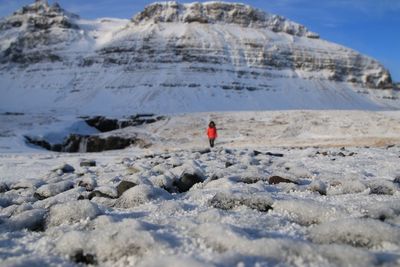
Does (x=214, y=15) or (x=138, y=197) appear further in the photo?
(x=214, y=15)

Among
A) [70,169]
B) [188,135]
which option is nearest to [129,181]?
[70,169]

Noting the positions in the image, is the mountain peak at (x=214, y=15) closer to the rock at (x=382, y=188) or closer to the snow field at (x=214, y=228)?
Result: the rock at (x=382, y=188)

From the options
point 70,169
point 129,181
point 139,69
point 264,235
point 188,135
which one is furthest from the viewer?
point 139,69

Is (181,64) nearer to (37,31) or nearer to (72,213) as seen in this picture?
(37,31)

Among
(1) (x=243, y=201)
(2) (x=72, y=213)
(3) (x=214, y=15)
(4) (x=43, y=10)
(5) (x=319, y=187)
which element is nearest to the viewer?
(2) (x=72, y=213)

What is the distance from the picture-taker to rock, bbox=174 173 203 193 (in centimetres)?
584

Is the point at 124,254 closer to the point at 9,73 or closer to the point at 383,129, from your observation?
the point at 383,129

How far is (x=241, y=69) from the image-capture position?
332 ft

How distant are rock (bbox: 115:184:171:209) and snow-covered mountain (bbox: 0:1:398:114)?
75744 mm

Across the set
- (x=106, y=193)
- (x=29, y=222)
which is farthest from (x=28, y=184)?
(x=29, y=222)

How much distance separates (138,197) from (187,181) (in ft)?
4.77

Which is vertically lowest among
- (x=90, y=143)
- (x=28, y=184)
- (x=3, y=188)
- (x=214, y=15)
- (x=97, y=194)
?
(x=90, y=143)

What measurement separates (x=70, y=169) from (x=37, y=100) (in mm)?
87446

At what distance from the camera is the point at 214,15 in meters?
118
